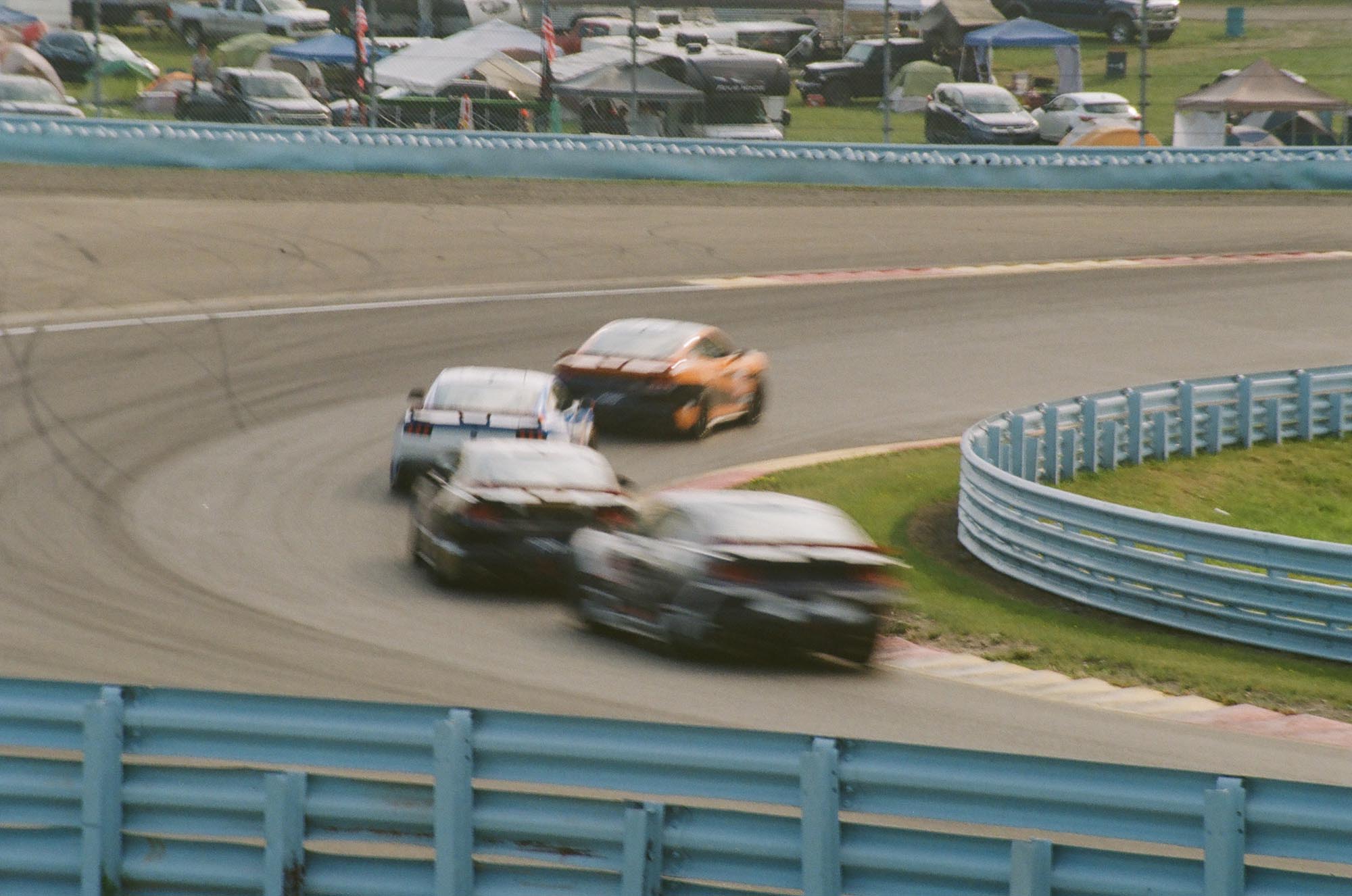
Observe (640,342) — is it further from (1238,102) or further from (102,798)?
(1238,102)

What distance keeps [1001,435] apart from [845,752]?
41.3 ft

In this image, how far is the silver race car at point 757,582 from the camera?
12.0m

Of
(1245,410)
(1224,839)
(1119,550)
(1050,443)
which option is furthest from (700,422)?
(1224,839)

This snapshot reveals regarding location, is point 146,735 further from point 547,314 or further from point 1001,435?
point 547,314

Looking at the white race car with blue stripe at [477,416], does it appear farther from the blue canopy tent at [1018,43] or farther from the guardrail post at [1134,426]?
the blue canopy tent at [1018,43]

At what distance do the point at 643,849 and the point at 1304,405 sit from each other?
18.0 meters

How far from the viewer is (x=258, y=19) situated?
47.9 metres

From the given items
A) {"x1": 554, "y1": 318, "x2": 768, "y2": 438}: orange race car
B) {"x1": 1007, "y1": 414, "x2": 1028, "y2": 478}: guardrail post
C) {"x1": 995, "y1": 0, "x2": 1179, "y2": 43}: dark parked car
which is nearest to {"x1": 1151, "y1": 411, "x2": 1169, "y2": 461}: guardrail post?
{"x1": 1007, "y1": 414, "x2": 1028, "y2": 478}: guardrail post

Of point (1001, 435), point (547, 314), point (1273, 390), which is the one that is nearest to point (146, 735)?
point (1001, 435)

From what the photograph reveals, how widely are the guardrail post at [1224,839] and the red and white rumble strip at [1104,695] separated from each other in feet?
19.4

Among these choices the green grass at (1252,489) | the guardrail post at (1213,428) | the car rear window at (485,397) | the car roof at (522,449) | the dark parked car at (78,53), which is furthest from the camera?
the dark parked car at (78,53)

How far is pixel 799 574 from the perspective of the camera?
12.0 metres

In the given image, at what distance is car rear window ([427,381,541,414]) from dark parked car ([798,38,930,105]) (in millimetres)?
31326

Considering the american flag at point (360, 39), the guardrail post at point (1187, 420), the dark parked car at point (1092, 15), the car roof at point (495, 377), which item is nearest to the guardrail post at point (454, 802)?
the car roof at point (495, 377)
